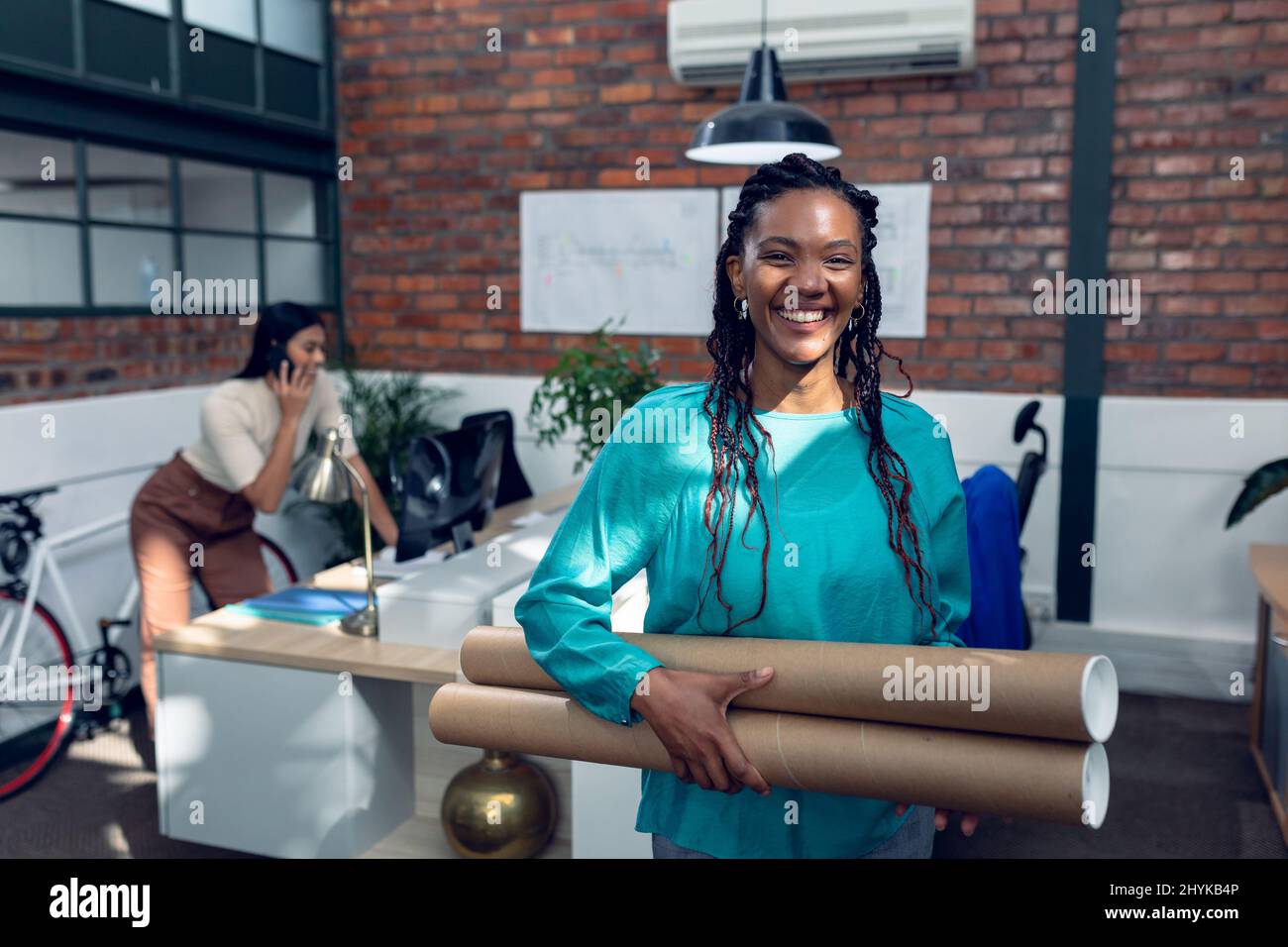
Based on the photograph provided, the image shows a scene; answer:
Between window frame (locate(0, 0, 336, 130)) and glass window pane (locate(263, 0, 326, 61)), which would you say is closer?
window frame (locate(0, 0, 336, 130))

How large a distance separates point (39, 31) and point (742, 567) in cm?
334

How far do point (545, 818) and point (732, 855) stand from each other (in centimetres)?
140

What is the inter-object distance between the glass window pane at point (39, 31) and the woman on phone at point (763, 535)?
3065 millimetres

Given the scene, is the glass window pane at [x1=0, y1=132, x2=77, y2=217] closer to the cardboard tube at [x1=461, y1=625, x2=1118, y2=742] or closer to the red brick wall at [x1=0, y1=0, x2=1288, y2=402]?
the red brick wall at [x1=0, y1=0, x2=1288, y2=402]

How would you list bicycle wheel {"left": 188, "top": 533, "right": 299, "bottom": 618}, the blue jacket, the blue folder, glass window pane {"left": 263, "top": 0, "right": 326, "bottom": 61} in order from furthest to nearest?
glass window pane {"left": 263, "top": 0, "right": 326, "bottom": 61} < bicycle wheel {"left": 188, "top": 533, "right": 299, "bottom": 618} < the blue folder < the blue jacket

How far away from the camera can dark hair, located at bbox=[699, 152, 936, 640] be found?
3.84ft

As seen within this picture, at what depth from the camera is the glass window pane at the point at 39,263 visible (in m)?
3.50

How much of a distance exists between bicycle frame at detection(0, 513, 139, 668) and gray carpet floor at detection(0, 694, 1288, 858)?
348 millimetres

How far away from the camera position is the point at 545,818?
8.30 ft

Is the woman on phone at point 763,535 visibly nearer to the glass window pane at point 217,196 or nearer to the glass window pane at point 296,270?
the glass window pane at point 217,196

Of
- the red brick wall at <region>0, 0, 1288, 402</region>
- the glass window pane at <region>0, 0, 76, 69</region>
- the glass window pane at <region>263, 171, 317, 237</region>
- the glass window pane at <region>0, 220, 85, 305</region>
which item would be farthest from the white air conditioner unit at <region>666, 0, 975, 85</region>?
the glass window pane at <region>0, 220, 85, 305</region>

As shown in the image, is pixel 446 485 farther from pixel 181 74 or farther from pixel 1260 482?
pixel 1260 482
